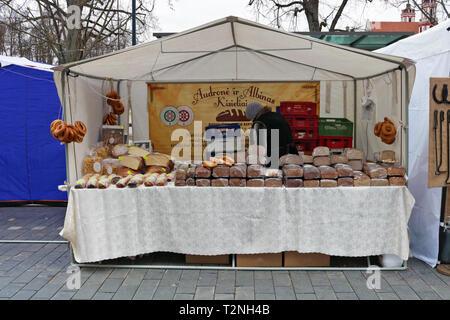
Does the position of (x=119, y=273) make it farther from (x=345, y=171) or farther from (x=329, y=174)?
(x=345, y=171)

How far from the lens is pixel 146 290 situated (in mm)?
3412

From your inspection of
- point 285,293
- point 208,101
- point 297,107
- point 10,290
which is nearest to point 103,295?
point 10,290

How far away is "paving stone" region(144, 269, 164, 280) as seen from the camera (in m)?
3.68

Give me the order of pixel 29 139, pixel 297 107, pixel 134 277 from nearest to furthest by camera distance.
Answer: pixel 134 277 → pixel 297 107 → pixel 29 139

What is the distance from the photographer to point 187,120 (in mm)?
5797

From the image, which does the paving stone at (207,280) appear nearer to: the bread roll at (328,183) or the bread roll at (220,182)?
the bread roll at (220,182)

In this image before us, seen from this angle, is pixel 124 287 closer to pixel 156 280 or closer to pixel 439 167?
pixel 156 280

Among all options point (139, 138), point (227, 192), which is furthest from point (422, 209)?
point (139, 138)

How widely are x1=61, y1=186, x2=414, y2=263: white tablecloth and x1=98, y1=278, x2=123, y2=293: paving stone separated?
28 cm

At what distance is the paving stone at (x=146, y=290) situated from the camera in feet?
10.8

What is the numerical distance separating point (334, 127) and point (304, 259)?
2605 millimetres

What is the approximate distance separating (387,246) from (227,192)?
5.80 feet

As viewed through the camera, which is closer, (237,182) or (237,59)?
(237,182)

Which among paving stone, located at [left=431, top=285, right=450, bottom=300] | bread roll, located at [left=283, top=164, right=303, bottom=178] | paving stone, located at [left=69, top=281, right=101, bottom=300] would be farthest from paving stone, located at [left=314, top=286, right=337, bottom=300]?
paving stone, located at [left=69, top=281, right=101, bottom=300]
